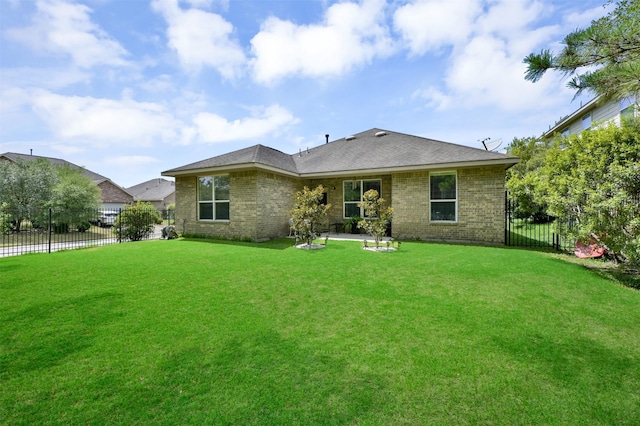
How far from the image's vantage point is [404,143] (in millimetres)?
13672

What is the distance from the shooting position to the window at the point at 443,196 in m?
10.8

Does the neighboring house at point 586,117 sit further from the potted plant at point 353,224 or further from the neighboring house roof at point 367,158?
the potted plant at point 353,224

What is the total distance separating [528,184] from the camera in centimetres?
1354

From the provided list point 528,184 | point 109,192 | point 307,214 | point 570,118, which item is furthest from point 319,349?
point 109,192

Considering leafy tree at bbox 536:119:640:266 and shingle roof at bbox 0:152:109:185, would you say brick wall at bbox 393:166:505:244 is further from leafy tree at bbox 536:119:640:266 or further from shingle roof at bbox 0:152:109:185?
shingle roof at bbox 0:152:109:185

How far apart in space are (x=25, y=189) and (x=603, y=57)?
26.9 meters

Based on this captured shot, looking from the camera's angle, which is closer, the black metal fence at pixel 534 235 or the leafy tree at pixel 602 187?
the leafy tree at pixel 602 187

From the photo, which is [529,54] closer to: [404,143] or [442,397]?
[442,397]

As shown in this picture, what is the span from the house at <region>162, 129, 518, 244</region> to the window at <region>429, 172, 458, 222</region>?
0.12 feet

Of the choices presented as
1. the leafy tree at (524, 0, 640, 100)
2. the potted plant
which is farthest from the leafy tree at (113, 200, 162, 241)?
the leafy tree at (524, 0, 640, 100)

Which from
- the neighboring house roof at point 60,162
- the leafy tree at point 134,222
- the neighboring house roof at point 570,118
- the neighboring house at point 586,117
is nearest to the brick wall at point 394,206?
the leafy tree at point 134,222

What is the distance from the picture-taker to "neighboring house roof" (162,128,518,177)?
10469 millimetres

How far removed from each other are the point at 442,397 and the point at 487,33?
34.5 ft

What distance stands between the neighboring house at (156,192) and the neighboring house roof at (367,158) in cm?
2907
